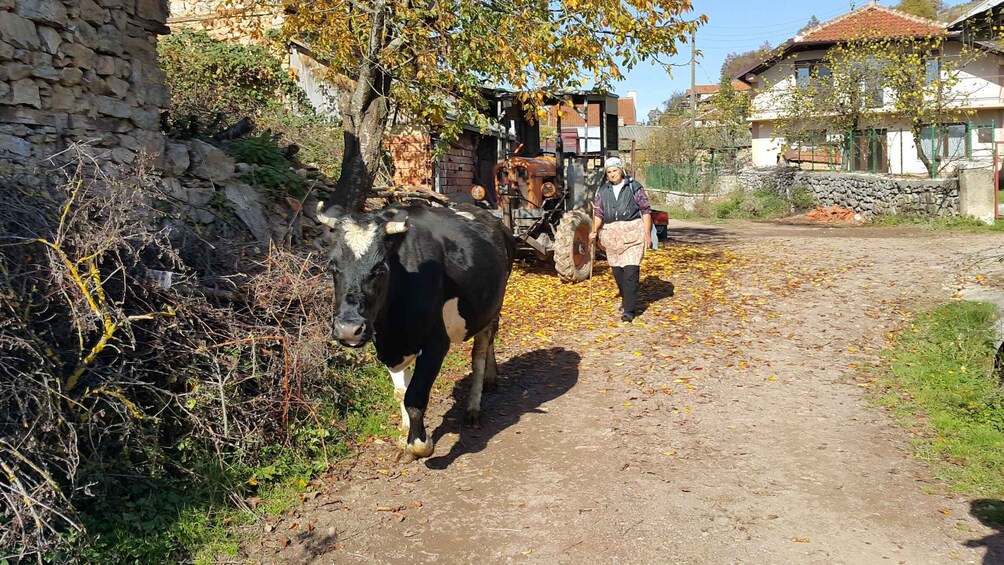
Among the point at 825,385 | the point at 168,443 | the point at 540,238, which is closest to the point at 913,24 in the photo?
the point at 540,238

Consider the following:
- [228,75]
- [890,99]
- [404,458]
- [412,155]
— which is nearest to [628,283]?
[404,458]

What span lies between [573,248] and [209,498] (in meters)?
7.28

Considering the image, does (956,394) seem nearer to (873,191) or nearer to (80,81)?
(80,81)

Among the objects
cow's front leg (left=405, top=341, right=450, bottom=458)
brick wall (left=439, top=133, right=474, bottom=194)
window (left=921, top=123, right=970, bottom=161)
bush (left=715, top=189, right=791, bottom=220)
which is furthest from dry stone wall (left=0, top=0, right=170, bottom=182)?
bush (left=715, top=189, right=791, bottom=220)

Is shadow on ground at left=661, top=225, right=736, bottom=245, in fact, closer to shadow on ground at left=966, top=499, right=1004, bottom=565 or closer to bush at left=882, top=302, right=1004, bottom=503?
bush at left=882, top=302, right=1004, bottom=503

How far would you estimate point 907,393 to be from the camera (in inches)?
263

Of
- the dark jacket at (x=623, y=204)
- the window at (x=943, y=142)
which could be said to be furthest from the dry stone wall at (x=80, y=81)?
the window at (x=943, y=142)

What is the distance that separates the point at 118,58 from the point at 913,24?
1393 inches

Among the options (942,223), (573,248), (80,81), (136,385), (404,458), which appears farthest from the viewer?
(942,223)

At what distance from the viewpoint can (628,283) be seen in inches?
365

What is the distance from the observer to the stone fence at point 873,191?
19.3 m

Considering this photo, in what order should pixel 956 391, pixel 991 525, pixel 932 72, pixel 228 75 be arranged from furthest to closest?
pixel 932 72 → pixel 228 75 → pixel 956 391 → pixel 991 525

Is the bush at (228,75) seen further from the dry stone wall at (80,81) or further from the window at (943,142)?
the window at (943,142)

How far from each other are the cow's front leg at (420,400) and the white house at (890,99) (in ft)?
65.6
